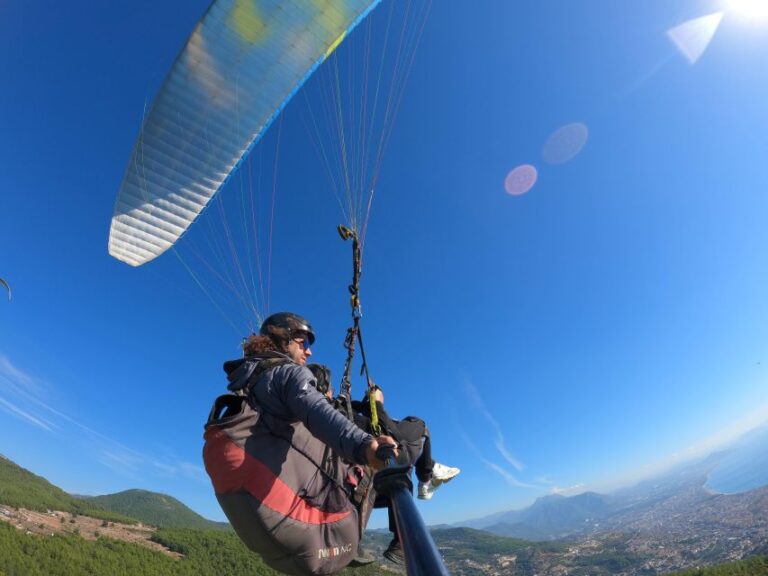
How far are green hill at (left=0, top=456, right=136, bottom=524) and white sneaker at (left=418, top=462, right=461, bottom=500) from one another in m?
120

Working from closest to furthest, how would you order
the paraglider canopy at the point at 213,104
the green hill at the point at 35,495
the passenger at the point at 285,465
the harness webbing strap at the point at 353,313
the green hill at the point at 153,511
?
the passenger at the point at 285,465 → the harness webbing strap at the point at 353,313 → the paraglider canopy at the point at 213,104 → the green hill at the point at 35,495 → the green hill at the point at 153,511

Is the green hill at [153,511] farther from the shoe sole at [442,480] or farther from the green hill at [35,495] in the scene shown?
the shoe sole at [442,480]

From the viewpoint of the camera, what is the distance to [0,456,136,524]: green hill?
9516cm

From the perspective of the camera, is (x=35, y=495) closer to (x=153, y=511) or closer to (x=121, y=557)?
A: (x=121, y=557)

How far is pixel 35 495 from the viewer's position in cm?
10825

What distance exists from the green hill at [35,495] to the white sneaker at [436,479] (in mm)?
119922

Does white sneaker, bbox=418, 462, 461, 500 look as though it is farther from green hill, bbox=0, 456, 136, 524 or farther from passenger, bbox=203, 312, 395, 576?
green hill, bbox=0, 456, 136, 524

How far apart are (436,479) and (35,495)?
151 m

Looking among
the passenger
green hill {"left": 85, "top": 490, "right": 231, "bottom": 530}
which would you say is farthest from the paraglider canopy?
green hill {"left": 85, "top": 490, "right": 231, "bottom": 530}

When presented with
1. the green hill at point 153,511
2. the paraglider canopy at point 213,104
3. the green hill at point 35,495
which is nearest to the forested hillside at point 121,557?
the green hill at point 35,495

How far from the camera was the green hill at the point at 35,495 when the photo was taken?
95.2 meters

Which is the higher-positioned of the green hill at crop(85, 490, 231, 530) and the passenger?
the green hill at crop(85, 490, 231, 530)

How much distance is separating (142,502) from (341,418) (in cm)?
24723

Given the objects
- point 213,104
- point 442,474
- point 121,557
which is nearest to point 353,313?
point 442,474
